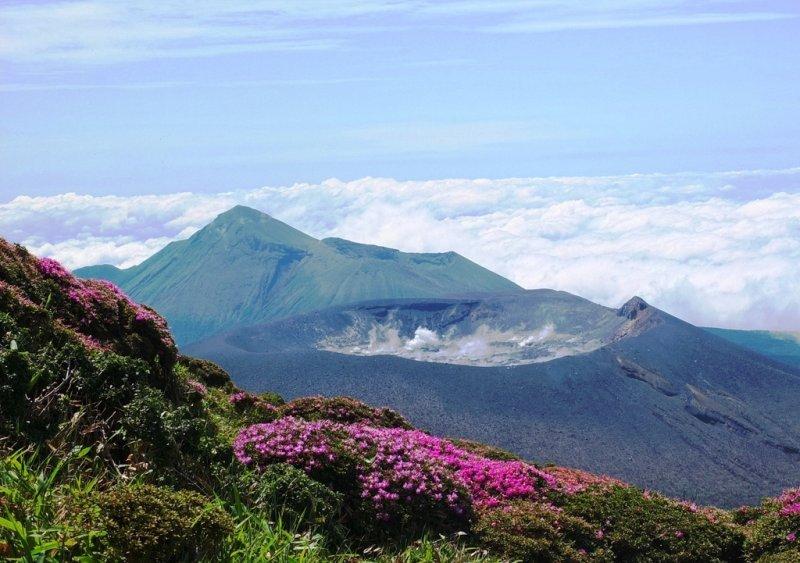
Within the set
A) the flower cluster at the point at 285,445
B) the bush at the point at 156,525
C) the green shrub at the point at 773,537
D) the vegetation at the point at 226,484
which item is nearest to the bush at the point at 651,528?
the vegetation at the point at 226,484

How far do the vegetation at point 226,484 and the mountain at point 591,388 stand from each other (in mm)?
57093

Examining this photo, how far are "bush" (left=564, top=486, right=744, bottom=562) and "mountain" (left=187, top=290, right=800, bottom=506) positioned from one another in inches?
2235

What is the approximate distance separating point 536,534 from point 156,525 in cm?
670

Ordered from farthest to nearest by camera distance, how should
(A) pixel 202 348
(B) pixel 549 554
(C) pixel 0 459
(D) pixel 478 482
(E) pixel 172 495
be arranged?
(A) pixel 202 348 → (D) pixel 478 482 → (B) pixel 549 554 → (C) pixel 0 459 → (E) pixel 172 495

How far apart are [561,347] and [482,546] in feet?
358

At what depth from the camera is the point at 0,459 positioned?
10.7 metres

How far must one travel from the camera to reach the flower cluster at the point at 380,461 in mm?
14008

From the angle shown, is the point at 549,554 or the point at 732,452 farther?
the point at 732,452

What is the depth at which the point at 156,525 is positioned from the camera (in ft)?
30.8

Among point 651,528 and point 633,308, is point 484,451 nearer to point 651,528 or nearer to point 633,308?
point 651,528

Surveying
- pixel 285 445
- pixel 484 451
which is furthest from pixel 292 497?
pixel 484 451

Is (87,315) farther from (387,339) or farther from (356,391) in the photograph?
(387,339)

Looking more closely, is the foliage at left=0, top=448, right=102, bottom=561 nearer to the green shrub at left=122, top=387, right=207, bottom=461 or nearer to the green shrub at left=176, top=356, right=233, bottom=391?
the green shrub at left=122, top=387, right=207, bottom=461

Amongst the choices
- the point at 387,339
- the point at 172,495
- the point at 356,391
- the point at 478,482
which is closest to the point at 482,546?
the point at 478,482
